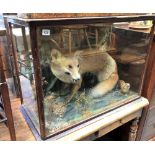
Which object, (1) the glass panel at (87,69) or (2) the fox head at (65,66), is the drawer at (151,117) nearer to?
(1) the glass panel at (87,69)

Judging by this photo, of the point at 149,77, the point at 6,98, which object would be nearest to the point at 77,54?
the point at 6,98

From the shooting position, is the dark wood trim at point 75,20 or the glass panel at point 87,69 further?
the glass panel at point 87,69

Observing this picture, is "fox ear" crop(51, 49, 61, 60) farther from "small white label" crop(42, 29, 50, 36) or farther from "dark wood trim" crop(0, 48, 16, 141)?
"dark wood trim" crop(0, 48, 16, 141)

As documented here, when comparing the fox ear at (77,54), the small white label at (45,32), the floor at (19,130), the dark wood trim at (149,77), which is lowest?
the floor at (19,130)

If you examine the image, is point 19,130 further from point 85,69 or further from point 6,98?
point 85,69

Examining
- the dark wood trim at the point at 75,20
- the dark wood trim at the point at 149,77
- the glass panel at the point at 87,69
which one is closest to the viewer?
the dark wood trim at the point at 75,20

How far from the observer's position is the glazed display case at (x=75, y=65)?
67 cm

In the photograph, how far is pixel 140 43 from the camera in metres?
1.03

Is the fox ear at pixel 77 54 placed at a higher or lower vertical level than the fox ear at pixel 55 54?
lower

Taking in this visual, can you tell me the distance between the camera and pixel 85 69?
0.91 metres

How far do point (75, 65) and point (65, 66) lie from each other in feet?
0.17

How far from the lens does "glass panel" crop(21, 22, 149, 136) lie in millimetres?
748

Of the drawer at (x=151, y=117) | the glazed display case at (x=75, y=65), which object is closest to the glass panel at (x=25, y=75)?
the glazed display case at (x=75, y=65)
